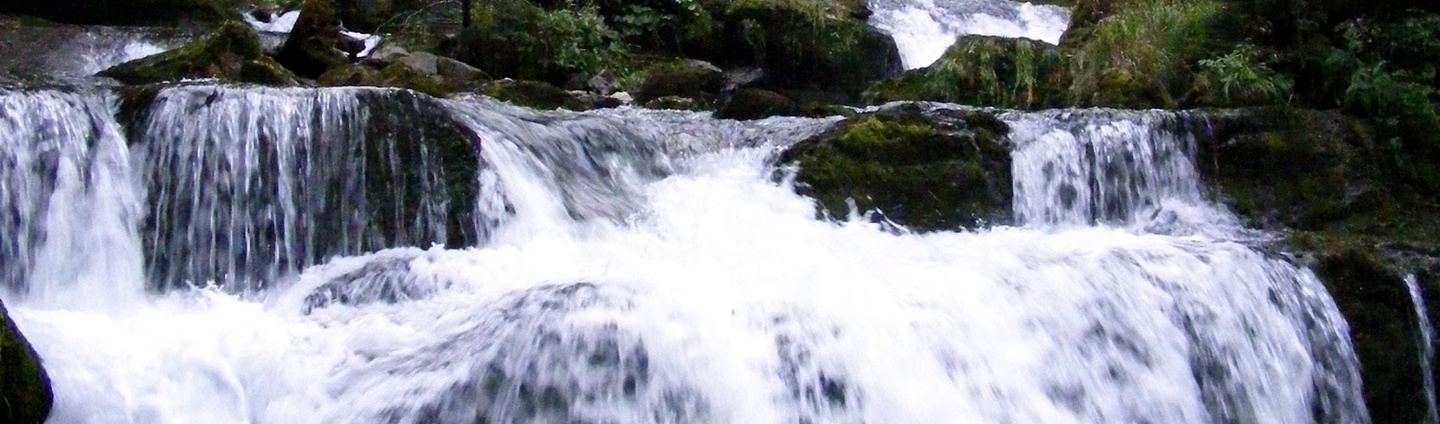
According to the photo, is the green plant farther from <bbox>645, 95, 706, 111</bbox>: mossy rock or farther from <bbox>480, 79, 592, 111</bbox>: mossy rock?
<bbox>480, 79, 592, 111</bbox>: mossy rock

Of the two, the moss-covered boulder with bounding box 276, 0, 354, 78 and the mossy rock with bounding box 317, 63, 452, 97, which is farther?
the moss-covered boulder with bounding box 276, 0, 354, 78

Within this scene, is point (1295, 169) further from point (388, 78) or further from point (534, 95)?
point (388, 78)

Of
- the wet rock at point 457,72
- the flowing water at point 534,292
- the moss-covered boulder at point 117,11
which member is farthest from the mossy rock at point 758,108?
the moss-covered boulder at point 117,11

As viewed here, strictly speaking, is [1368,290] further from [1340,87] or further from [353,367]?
[353,367]

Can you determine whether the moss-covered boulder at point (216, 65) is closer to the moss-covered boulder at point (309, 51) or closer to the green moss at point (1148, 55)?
the moss-covered boulder at point (309, 51)

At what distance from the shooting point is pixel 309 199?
19.6ft

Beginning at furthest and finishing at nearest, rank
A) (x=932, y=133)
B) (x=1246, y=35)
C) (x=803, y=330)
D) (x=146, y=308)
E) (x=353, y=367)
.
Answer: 1. (x=1246, y=35)
2. (x=932, y=133)
3. (x=146, y=308)
4. (x=803, y=330)
5. (x=353, y=367)

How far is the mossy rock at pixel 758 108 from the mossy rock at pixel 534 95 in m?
1.13

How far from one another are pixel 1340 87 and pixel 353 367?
6740mm

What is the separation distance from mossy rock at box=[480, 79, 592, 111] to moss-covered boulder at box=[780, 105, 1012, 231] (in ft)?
7.69

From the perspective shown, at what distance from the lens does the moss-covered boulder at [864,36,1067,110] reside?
10.2m

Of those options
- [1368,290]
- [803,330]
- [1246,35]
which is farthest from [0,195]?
[1246,35]

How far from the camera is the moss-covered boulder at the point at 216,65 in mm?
8508

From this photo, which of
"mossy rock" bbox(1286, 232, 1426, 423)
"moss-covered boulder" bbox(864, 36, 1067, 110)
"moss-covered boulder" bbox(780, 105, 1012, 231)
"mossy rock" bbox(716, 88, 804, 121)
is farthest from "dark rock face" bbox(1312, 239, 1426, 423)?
"moss-covered boulder" bbox(864, 36, 1067, 110)
